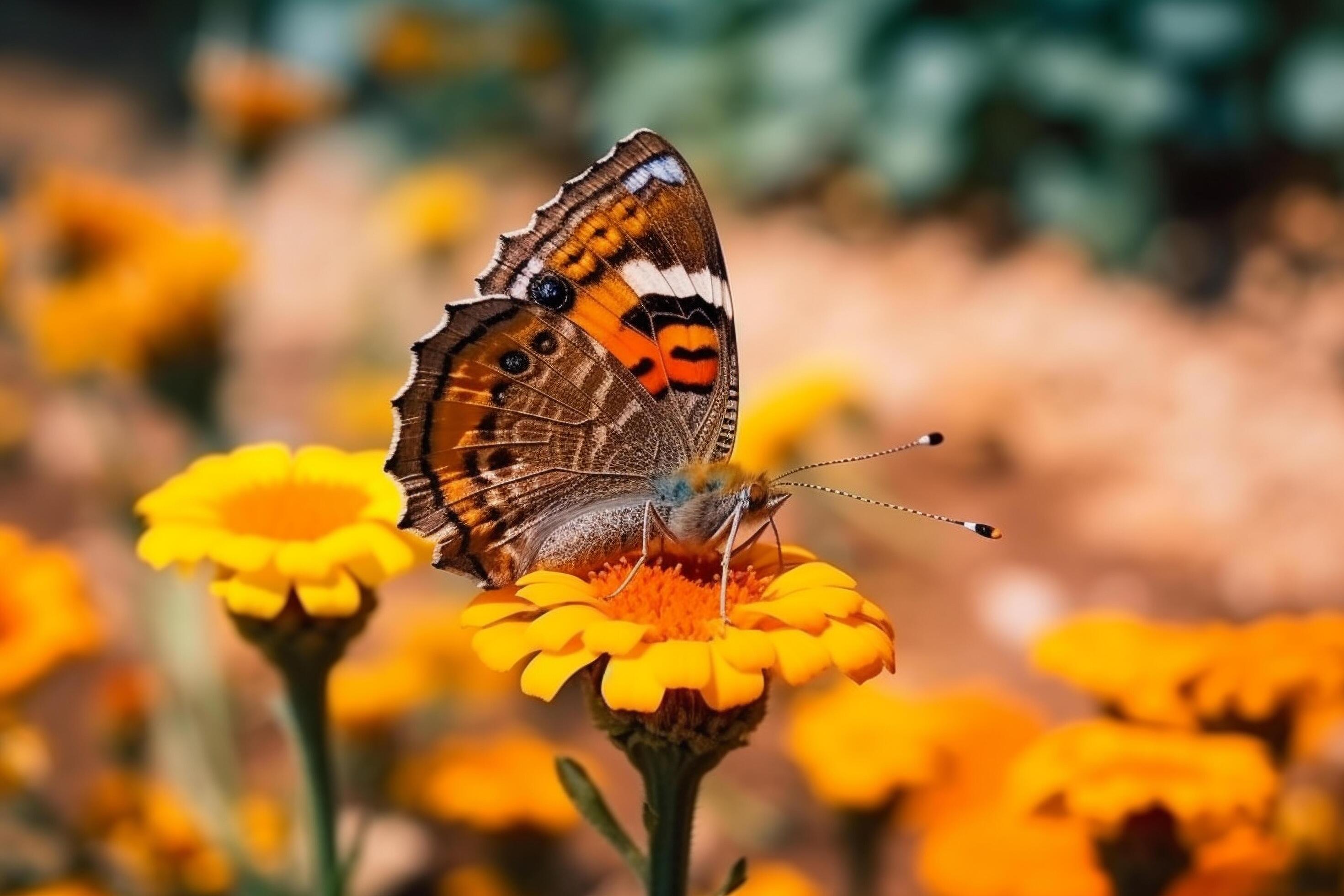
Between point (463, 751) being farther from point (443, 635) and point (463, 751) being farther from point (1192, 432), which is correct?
point (1192, 432)

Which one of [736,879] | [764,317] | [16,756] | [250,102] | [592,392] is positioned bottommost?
[736,879]

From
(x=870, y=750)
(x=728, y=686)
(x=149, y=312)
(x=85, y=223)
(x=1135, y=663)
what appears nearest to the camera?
(x=728, y=686)

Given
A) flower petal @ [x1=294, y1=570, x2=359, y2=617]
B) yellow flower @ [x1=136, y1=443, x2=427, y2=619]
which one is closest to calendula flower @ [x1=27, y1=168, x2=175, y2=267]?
yellow flower @ [x1=136, y1=443, x2=427, y2=619]

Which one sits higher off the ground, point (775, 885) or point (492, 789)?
point (492, 789)

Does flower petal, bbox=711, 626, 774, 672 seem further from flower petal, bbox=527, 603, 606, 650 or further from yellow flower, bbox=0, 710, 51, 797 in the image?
yellow flower, bbox=0, 710, 51, 797

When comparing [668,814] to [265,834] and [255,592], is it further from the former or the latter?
[265,834]

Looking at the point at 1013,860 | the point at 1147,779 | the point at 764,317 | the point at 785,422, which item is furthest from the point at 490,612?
the point at 764,317

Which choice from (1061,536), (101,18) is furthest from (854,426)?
(101,18)

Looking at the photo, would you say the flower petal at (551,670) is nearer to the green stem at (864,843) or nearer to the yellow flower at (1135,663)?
the yellow flower at (1135,663)
